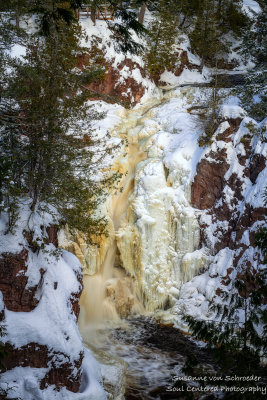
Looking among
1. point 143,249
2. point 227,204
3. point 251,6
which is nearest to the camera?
point 227,204

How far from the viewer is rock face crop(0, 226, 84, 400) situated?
16.8 feet

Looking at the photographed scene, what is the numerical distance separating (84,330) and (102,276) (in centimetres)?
203

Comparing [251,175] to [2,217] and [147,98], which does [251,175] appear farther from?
[147,98]

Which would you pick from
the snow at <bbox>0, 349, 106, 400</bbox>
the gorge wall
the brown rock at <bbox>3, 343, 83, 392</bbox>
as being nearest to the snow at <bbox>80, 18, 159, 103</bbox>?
the gorge wall

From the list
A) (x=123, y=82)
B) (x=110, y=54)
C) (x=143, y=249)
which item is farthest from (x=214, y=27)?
(x=143, y=249)

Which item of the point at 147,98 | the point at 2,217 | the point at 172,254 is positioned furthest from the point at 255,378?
the point at 147,98

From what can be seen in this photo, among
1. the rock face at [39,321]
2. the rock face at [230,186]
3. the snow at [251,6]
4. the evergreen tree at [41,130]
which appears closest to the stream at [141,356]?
the rock face at [39,321]

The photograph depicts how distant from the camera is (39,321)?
5.42 meters

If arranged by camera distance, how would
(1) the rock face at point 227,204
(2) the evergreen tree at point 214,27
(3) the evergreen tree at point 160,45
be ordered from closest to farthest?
1. (1) the rock face at point 227,204
2. (3) the evergreen tree at point 160,45
3. (2) the evergreen tree at point 214,27

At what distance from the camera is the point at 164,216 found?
37.1 ft

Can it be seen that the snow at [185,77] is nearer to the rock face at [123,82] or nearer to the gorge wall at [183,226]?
the rock face at [123,82]

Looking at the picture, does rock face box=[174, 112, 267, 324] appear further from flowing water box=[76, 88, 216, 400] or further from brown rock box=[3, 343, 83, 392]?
brown rock box=[3, 343, 83, 392]

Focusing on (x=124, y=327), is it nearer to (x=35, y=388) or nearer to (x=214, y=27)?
(x=35, y=388)

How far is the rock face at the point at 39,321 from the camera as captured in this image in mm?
5125
